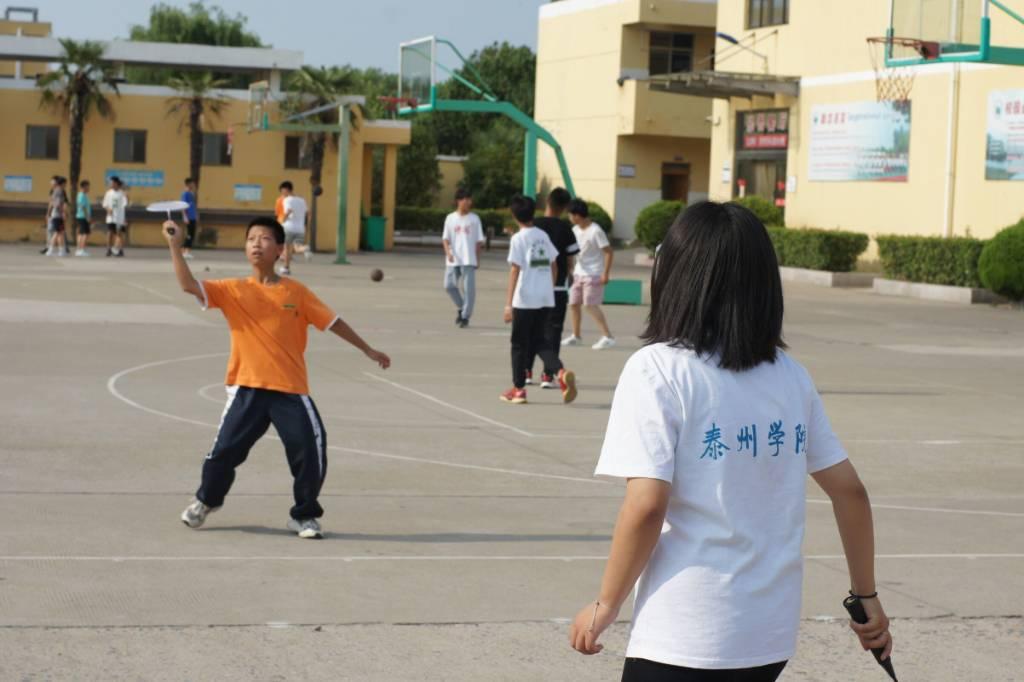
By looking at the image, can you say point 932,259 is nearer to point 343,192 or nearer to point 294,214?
point 294,214

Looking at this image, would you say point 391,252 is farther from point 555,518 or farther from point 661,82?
point 555,518

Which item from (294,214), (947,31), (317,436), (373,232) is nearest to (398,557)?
(317,436)

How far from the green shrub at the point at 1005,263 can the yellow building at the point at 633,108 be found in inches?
894

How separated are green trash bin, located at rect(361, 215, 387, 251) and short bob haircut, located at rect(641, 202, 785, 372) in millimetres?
43366

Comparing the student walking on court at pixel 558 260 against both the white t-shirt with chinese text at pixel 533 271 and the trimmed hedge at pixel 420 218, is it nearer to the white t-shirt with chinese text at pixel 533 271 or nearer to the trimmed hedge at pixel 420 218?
the white t-shirt with chinese text at pixel 533 271

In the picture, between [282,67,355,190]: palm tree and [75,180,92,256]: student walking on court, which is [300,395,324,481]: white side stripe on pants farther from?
[282,67,355,190]: palm tree

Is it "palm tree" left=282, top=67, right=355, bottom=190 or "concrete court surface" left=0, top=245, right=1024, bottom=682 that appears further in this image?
"palm tree" left=282, top=67, right=355, bottom=190

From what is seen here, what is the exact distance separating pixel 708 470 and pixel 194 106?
4272 cm

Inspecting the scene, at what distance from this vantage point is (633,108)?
50.8 m

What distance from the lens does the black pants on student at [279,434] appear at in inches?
306

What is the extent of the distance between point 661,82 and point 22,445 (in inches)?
1255

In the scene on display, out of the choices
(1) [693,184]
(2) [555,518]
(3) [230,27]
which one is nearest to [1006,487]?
(2) [555,518]

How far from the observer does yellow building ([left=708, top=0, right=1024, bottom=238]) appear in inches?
1265

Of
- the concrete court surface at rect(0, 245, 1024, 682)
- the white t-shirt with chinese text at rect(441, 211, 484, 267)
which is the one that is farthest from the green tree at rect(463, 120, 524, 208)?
the concrete court surface at rect(0, 245, 1024, 682)
